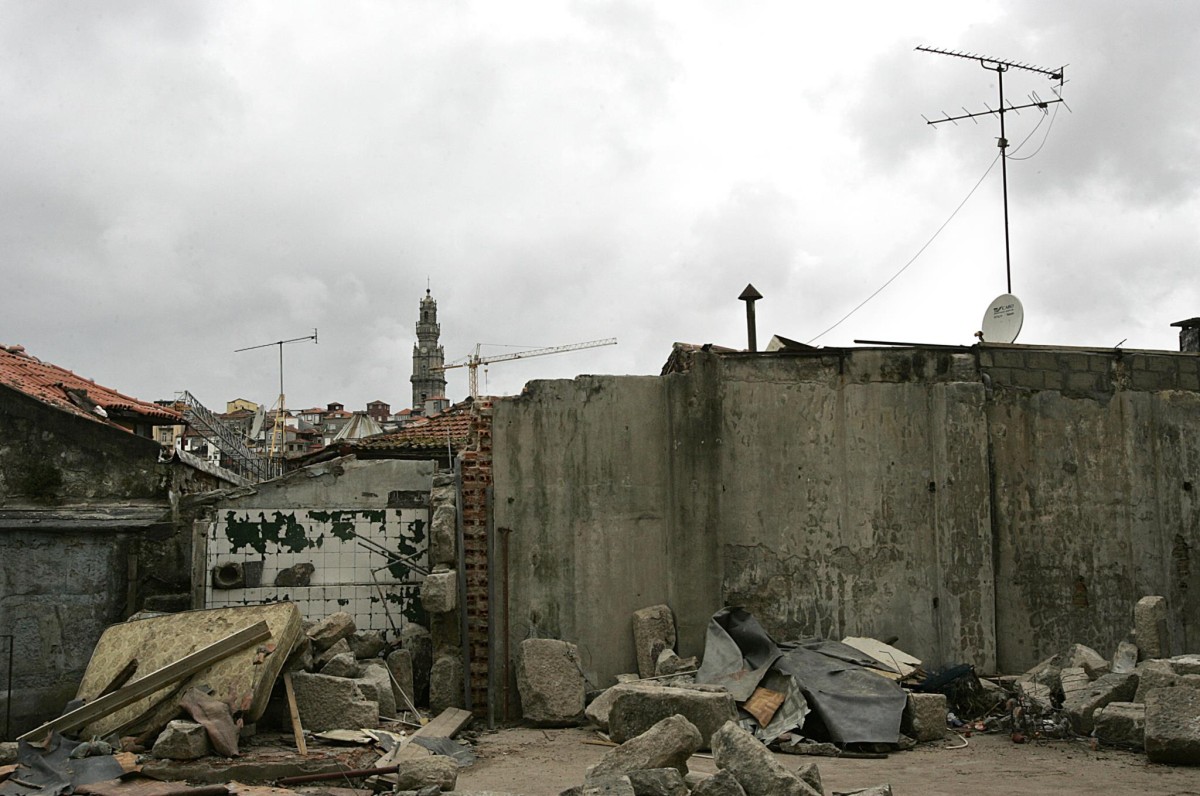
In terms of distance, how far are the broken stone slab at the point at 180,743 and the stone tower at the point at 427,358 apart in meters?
92.7

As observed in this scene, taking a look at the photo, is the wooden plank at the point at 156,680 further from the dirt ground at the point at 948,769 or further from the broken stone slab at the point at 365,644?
the dirt ground at the point at 948,769

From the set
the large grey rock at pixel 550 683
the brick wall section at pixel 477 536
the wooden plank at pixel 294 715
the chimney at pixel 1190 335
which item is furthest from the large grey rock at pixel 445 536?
the chimney at pixel 1190 335

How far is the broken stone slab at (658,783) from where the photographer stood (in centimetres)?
640

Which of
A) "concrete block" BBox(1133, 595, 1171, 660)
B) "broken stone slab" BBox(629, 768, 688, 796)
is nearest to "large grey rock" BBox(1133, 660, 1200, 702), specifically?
"concrete block" BBox(1133, 595, 1171, 660)

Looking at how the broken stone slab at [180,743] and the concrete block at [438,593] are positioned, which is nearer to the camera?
the broken stone slab at [180,743]

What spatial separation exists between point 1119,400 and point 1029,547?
212cm

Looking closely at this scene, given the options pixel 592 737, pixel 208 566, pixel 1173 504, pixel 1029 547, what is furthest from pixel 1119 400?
pixel 208 566

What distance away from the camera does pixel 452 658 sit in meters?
11.1

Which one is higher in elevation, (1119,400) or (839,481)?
(1119,400)

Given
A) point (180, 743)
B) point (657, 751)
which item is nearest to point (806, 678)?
point (657, 751)

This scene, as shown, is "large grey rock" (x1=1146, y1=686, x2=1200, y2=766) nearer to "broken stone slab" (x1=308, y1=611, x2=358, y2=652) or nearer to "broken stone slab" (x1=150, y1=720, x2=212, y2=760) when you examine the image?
"broken stone slab" (x1=308, y1=611, x2=358, y2=652)

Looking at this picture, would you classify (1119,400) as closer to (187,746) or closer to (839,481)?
(839,481)

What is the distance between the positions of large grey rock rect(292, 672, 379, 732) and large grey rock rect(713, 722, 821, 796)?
3.65 m

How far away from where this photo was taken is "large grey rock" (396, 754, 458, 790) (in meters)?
7.28
